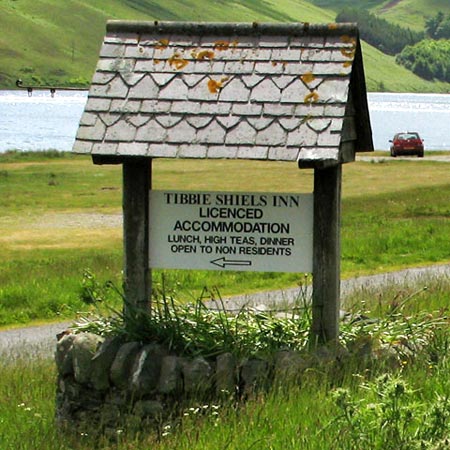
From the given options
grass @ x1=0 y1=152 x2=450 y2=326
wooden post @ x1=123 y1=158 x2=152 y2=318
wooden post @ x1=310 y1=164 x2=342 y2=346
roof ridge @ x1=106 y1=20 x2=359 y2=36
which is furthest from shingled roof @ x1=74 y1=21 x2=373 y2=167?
grass @ x1=0 y1=152 x2=450 y2=326

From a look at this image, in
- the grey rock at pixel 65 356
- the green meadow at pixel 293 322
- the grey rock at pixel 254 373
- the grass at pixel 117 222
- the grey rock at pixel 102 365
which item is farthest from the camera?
the grass at pixel 117 222

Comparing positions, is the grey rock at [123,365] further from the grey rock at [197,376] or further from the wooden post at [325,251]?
the wooden post at [325,251]

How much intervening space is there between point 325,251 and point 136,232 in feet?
5.12

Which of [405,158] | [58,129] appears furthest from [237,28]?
[58,129]

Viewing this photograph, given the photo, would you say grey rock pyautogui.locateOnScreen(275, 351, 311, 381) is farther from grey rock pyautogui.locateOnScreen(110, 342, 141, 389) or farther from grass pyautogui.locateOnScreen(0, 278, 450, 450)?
grey rock pyautogui.locateOnScreen(110, 342, 141, 389)

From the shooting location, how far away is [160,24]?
32.4ft

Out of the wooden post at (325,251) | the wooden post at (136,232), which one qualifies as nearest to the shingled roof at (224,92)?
the wooden post at (325,251)

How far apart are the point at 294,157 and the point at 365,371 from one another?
1647mm

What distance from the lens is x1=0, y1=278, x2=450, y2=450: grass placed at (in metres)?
6.25

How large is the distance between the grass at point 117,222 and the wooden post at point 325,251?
242cm

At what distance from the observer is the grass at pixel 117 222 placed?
17281mm

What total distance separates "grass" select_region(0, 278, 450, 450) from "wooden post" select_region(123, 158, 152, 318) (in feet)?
3.83

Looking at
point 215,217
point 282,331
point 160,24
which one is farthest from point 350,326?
point 160,24

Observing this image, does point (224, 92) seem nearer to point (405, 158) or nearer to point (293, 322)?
point (293, 322)
